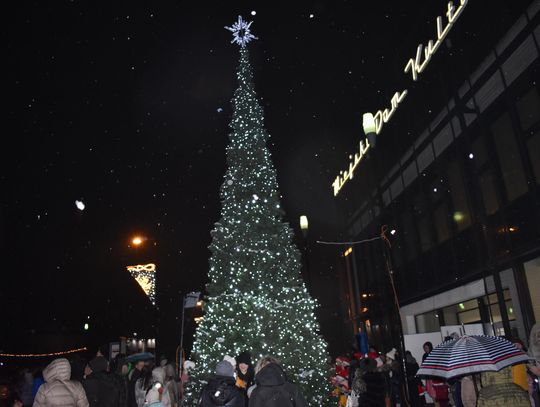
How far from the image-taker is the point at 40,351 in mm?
24594

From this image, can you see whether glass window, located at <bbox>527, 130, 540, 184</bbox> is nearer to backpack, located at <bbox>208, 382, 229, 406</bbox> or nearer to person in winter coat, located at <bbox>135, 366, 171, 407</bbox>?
person in winter coat, located at <bbox>135, 366, 171, 407</bbox>

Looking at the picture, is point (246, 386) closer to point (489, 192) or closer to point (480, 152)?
point (489, 192)

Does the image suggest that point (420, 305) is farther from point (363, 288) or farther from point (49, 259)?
point (49, 259)

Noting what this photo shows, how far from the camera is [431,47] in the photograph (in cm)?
1884

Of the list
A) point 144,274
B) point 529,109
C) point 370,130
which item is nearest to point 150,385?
point 370,130

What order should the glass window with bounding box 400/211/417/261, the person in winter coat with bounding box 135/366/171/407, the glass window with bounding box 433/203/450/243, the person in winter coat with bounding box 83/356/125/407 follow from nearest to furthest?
1. the person in winter coat with bounding box 83/356/125/407
2. the person in winter coat with bounding box 135/366/171/407
3. the glass window with bounding box 433/203/450/243
4. the glass window with bounding box 400/211/417/261

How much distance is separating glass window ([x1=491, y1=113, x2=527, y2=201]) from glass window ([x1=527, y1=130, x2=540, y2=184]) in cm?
68

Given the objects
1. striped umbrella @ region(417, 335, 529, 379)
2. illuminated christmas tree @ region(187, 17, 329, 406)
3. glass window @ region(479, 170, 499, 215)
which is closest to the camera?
striped umbrella @ region(417, 335, 529, 379)

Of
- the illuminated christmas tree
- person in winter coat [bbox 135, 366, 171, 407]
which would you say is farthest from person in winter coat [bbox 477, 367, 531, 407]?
the illuminated christmas tree

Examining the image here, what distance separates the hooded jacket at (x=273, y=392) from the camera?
4.73 m

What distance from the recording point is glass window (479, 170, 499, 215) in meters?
16.7

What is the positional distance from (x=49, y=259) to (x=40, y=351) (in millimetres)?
5342

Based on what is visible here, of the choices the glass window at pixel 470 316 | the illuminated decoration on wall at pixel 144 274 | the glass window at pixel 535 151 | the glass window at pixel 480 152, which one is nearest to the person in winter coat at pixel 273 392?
the glass window at pixel 535 151

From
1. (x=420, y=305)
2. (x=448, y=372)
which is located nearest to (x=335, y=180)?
(x=420, y=305)
